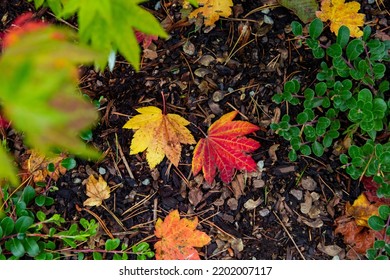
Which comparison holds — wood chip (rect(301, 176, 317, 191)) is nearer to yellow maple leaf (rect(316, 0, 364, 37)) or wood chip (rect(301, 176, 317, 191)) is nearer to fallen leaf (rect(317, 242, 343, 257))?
fallen leaf (rect(317, 242, 343, 257))

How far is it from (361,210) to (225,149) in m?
0.46

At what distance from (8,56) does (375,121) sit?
3.76ft

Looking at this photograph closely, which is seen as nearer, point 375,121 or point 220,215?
point 375,121

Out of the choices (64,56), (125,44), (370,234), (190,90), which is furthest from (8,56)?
(370,234)

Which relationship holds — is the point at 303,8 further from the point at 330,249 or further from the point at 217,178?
the point at 330,249

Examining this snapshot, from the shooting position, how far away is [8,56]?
52 centimetres

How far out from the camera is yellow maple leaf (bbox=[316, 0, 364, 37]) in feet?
5.04

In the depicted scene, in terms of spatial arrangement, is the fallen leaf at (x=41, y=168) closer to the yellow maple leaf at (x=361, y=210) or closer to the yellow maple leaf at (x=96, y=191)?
the yellow maple leaf at (x=96, y=191)

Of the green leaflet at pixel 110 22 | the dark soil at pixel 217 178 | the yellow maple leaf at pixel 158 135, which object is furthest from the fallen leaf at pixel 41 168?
the green leaflet at pixel 110 22

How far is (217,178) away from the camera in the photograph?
1.58 metres

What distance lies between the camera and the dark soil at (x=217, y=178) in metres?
1.55

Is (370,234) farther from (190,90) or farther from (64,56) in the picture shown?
(64,56)

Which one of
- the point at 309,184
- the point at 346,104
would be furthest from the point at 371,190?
the point at 346,104

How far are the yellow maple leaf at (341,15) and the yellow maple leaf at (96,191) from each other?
89 centimetres
